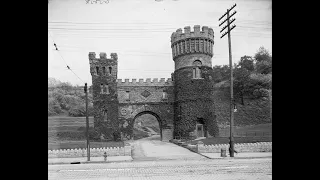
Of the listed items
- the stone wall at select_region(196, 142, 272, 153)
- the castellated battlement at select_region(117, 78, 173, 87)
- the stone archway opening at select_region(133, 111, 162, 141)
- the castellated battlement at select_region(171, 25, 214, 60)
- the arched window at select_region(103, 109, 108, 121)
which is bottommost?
the stone archway opening at select_region(133, 111, 162, 141)

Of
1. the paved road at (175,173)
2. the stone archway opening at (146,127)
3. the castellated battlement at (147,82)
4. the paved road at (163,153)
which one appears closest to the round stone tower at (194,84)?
the castellated battlement at (147,82)

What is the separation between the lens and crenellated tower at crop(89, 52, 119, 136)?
19.8 metres

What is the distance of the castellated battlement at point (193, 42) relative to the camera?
1795 cm

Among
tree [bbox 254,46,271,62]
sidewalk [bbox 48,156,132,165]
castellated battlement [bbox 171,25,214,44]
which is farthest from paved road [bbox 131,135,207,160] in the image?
castellated battlement [bbox 171,25,214,44]

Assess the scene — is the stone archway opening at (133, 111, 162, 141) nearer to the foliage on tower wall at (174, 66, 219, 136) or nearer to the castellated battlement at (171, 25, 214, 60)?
the foliage on tower wall at (174, 66, 219, 136)

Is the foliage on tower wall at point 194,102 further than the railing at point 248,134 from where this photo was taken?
Yes

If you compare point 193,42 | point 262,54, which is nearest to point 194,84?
point 193,42

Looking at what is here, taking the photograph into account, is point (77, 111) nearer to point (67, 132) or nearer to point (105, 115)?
point (67, 132)

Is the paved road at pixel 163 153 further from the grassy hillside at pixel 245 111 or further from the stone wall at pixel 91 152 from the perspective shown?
the grassy hillside at pixel 245 111

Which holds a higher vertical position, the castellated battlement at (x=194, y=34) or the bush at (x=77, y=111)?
the castellated battlement at (x=194, y=34)

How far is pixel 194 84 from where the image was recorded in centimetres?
2036
